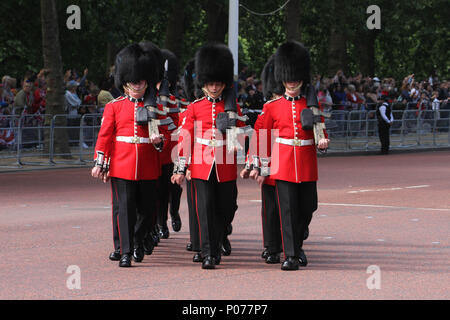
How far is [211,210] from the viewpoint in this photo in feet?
29.6

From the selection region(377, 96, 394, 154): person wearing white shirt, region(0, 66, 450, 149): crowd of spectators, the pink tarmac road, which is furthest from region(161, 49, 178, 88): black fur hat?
region(377, 96, 394, 154): person wearing white shirt

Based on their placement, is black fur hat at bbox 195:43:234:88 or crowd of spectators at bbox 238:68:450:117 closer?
black fur hat at bbox 195:43:234:88

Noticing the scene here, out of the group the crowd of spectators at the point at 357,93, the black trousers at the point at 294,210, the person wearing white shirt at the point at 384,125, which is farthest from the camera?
the person wearing white shirt at the point at 384,125

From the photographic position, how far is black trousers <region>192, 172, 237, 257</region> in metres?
8.91

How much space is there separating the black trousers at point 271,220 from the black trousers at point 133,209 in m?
0.99

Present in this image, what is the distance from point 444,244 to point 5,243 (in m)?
4.24

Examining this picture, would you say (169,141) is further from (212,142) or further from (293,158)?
(293,158)

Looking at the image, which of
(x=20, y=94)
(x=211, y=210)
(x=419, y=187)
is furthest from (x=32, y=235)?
(x=20, y=94)

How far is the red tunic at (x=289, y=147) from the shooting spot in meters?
8.90

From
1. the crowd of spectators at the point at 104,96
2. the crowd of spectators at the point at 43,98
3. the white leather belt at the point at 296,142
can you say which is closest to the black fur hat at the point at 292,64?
the white leather belt at the point at 296,142

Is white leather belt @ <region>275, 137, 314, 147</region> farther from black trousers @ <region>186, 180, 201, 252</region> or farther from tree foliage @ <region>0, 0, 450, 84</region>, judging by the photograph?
tree foliage @ <region>0, 0, 450, 84</region>

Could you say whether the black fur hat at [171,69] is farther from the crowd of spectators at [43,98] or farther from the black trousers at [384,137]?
the black trousers at [384,137]

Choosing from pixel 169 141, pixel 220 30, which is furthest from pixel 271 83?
pixel 220 30

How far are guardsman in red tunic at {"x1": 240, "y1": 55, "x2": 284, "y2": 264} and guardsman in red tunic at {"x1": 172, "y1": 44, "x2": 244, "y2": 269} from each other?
0.52 ft
